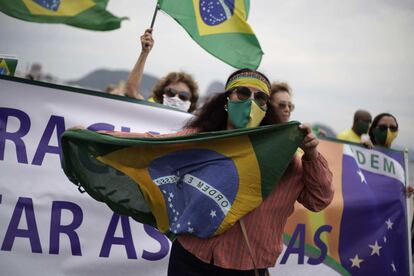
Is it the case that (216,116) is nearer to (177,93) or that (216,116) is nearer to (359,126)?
(177,93)

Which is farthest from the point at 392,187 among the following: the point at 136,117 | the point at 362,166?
the point at 136,117

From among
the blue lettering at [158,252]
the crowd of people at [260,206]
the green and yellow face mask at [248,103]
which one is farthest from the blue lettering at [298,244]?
the green and yellow face mask at [248,103]

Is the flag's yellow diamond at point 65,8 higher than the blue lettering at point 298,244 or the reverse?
higher

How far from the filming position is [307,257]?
386 cm

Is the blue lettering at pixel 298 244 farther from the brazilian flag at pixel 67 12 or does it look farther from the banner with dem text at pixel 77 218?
the brazilian flag at pixel 67 12

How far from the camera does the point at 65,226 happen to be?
3.26 meters

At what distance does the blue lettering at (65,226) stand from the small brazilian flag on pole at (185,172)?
118cm

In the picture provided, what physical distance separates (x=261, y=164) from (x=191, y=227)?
42cm

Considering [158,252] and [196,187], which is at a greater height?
[196,187]

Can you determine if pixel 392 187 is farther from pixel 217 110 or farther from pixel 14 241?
pixel 14 241

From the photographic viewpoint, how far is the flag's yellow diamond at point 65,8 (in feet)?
10.8

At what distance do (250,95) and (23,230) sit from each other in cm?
198

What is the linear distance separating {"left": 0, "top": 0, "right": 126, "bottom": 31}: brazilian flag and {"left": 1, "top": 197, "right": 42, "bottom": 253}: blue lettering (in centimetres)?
132

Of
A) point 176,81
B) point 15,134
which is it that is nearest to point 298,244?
point 176,81
